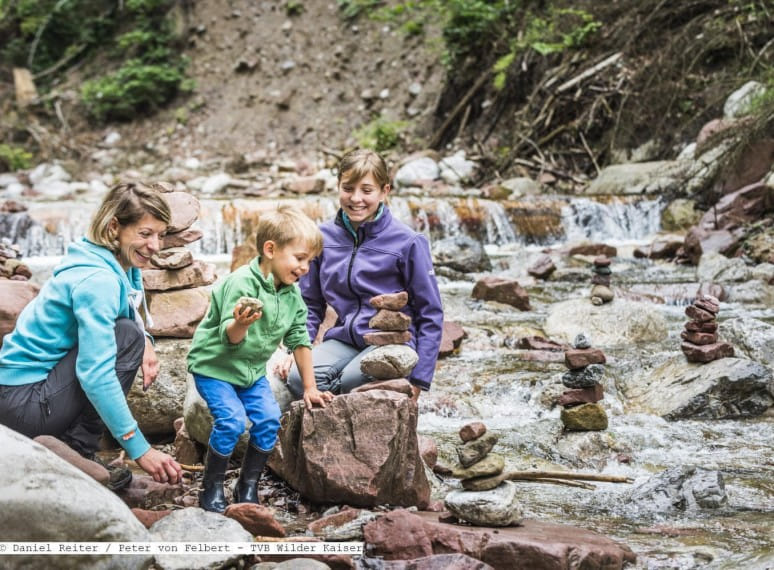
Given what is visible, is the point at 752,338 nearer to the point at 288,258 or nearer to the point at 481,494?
the point at 481,494

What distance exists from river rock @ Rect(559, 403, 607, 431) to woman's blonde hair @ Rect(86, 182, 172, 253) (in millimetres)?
2812

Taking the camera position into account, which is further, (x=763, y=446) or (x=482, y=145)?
(x=482, y=145)

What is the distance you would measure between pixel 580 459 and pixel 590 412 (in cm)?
43

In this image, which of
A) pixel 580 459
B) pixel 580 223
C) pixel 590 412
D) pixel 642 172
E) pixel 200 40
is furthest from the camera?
pixel 200 40

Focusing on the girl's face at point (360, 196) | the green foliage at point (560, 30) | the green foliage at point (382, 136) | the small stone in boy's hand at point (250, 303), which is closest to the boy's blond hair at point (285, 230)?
the small stone in boy's hand at point (250, 303)

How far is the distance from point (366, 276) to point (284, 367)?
0.65 m

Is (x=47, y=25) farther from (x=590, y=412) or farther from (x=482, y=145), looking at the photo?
(x=590, y=412)

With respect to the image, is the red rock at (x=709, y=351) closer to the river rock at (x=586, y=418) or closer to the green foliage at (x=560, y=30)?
the river rock at (x=586, y=418)

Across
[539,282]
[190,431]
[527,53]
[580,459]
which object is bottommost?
[539,282]

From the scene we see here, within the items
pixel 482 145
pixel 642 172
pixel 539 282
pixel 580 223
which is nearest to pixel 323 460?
pixel 539 282

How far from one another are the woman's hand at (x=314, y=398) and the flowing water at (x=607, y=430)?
31.3 inches

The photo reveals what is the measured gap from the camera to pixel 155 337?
15.5 feet

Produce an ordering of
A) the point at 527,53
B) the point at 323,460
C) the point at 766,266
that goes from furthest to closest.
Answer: the point at 527,53 < the point at 766,266 < the point at 323,460


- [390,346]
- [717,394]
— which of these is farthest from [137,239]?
[717,394]
